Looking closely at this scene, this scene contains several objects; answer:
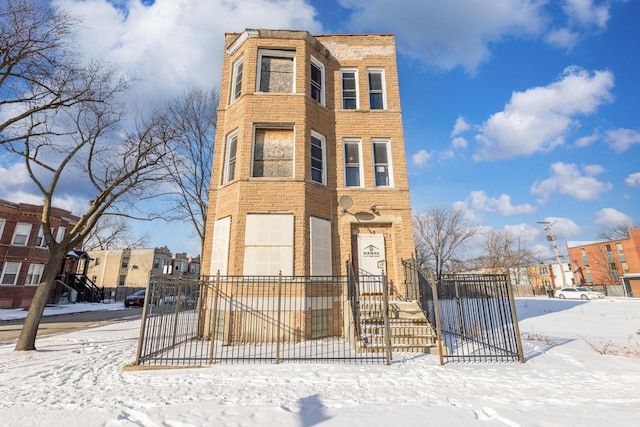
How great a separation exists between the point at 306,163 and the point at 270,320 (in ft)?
18.2

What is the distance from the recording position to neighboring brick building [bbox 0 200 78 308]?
2252cm

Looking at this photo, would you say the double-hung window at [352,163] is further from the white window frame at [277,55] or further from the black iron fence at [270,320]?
the black iron fence at [270,320]

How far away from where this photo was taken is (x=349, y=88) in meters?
12.9

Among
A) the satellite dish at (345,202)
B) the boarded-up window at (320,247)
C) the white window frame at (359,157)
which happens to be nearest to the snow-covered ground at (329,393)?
the boarded-up window at (320,247)

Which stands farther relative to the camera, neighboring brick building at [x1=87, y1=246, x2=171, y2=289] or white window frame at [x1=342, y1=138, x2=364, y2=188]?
neighboring brick building at [x1=87, y1=246, x2=171, y2=289]

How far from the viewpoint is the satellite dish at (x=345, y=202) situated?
11062mm

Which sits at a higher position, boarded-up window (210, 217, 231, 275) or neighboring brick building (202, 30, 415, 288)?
neighboring brick building (202, 30, 415, 288)

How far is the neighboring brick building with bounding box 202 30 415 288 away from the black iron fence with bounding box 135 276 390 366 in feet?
2.51

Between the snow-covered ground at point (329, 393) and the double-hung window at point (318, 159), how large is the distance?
6.77m

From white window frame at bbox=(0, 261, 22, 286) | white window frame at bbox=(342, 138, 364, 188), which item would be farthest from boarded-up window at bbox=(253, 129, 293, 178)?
white window frame at bbox=(0, 261, 22, 286)

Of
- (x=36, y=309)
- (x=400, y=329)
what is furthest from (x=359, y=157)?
(x=36, y=309)

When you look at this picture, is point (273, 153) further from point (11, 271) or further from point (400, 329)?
point (11, 271)

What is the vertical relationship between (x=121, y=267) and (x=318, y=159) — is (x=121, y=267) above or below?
below

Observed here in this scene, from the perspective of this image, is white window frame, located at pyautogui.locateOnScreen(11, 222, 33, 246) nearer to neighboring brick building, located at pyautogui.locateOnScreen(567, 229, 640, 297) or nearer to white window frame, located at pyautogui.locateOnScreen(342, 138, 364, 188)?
white window frame, located at pyautogui.locateOnScreen(342, 138, 364, 188)
